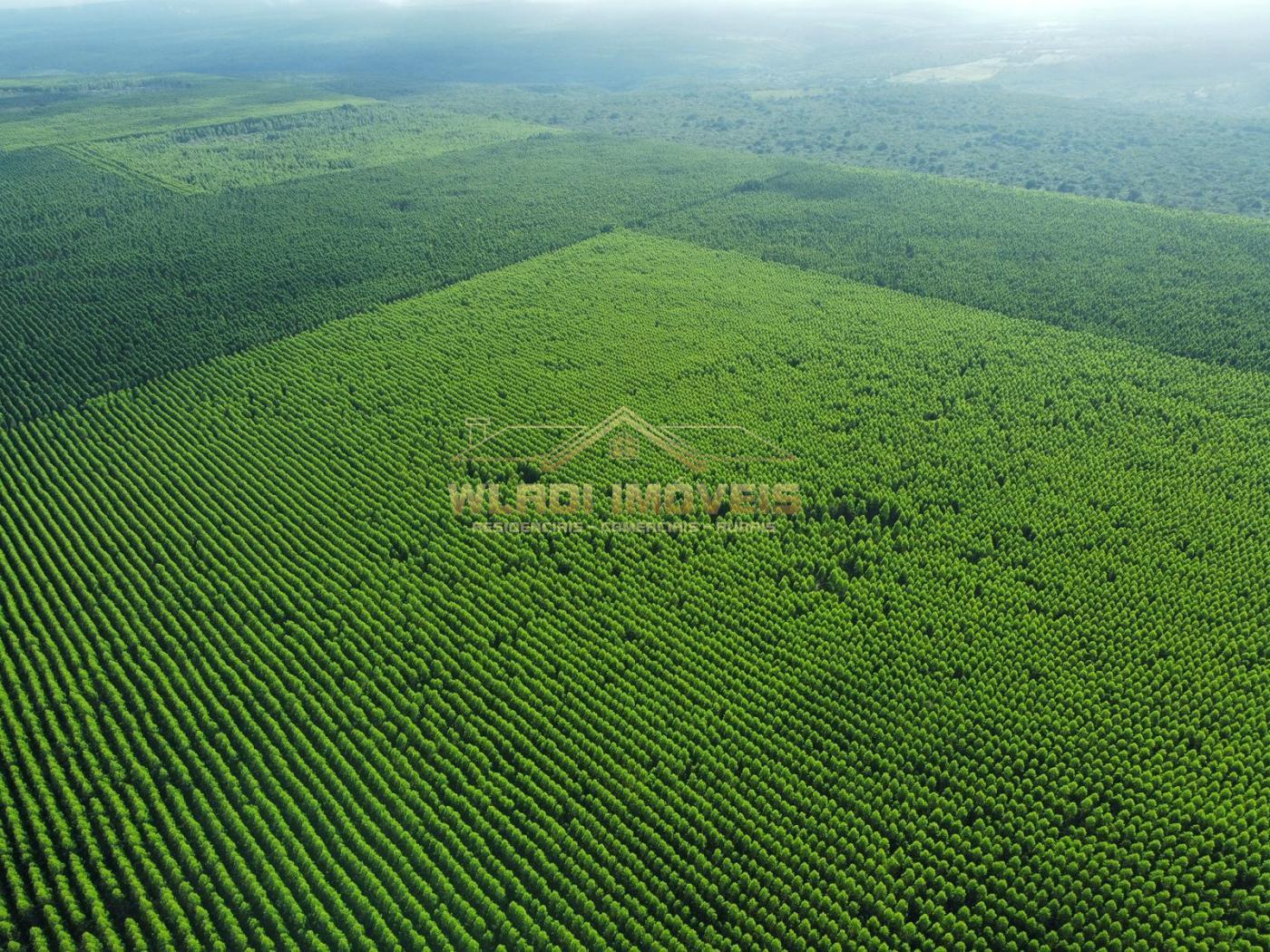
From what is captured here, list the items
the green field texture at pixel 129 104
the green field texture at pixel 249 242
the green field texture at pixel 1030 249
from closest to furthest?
1. the green field texture at pixel 249 242
2. the green field texture at pixel 1030 249
3. the green field texture at pixel 129 104

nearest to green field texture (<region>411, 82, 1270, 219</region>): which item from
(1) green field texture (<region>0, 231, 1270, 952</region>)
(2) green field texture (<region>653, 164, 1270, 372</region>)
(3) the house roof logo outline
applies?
(2) green field texture (<region>653, 164, 1270, 372</region>)

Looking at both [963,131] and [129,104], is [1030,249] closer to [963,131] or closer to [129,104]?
[963,131]

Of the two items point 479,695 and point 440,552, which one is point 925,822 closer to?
point 479,695

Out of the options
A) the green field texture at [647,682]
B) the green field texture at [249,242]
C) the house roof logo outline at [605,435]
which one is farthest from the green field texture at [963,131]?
the house roof logo outline at [605,435]

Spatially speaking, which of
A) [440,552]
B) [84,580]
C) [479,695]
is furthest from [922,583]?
[84,580]

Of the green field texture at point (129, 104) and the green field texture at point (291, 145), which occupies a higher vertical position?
the green field texture at point (129, 104)

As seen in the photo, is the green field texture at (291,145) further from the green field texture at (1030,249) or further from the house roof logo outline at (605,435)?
the house roof logo outline at (605,435)

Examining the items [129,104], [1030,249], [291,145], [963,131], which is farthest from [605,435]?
[963,131]
